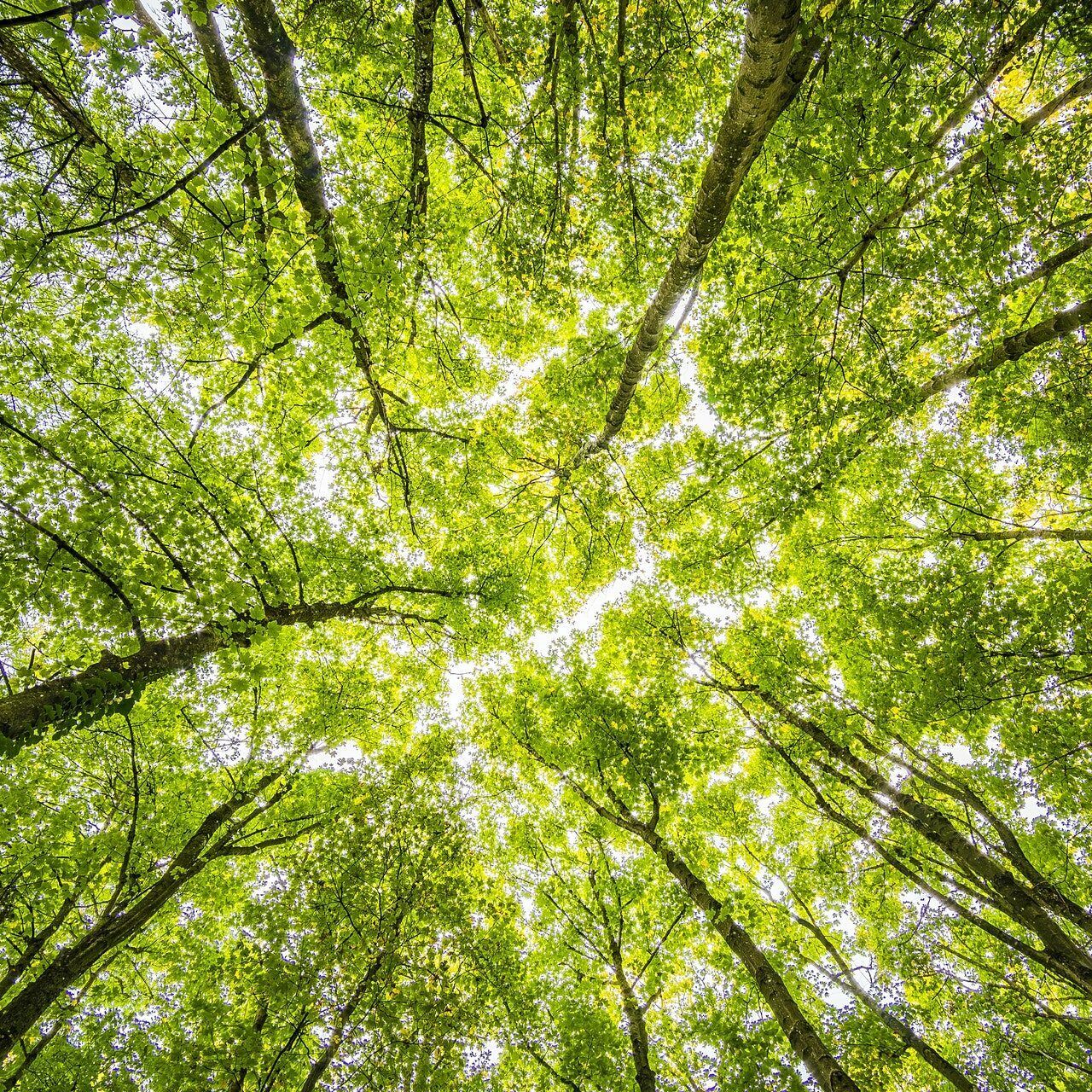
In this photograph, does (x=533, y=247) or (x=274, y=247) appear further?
(x=533, y=247)

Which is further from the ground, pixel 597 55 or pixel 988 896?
pixel 597 55

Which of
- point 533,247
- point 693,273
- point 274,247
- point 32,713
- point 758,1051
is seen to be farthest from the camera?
point 533,247

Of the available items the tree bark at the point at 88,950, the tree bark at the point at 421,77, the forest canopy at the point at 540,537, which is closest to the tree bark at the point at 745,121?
the forest canopy at the point at 540,537

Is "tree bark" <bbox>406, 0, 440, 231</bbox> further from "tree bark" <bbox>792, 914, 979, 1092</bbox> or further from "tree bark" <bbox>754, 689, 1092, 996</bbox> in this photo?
"tree bark" <bbox>792, 914, 979, 1092</bbox>

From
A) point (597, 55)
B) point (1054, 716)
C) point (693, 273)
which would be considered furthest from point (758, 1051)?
point (597, 55)

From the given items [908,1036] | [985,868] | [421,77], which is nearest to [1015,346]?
[985,868]

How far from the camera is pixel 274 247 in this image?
500 centimetres

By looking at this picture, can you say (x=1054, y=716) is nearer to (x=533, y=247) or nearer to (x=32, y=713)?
(x=533, y=247)

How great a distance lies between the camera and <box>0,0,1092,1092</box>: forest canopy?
15.0 ft

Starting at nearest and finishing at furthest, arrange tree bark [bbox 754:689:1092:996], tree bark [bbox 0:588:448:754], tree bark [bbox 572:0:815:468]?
tree bark [bbox 572:0:815:468], tree bark [bbox 0:588:448:754], tree bark [bbox 754:689:1092:996]

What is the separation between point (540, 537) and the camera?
1174 cm

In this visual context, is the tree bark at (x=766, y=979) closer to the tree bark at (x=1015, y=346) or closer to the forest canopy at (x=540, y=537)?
the forest canopy at (x=540, y=537)

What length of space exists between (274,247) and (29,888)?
33.3ft

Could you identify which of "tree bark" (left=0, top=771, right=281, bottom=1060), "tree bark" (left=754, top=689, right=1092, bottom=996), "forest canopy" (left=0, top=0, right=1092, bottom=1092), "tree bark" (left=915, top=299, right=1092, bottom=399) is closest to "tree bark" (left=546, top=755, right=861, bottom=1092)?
"forest canopy" (left=0, top=0, right=1092, bottom=1092)
